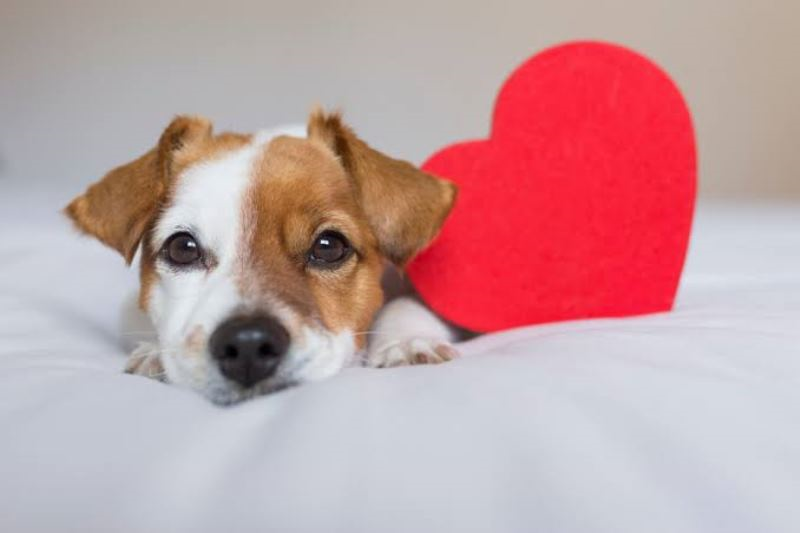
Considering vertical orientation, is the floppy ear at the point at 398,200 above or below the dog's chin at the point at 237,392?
above

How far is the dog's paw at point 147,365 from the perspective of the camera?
4.24 feet

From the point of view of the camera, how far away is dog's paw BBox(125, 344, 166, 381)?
1293 mm

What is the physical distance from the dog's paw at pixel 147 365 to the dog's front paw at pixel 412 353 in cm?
39

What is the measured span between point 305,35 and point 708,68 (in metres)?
2.51

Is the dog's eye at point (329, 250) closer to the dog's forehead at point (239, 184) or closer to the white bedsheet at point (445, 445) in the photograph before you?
the dog's forehead at point (239, 184)

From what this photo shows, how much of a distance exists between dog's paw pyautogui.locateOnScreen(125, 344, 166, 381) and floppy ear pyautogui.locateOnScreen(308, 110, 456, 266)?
50cm

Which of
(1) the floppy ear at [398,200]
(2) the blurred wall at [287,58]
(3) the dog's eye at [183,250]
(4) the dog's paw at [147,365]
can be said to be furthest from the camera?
(2) the blurred wall at [287,58]

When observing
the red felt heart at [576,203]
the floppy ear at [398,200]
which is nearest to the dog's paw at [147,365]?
the floppy ear at [398,200]

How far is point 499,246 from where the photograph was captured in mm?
1665

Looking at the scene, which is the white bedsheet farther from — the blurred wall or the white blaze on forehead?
the blurred wall

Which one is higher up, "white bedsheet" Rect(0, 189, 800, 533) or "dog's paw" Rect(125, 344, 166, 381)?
"white bedsheet" Rect(0, 189, 800, 533)

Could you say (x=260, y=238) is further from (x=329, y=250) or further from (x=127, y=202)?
(x=127, y=202)

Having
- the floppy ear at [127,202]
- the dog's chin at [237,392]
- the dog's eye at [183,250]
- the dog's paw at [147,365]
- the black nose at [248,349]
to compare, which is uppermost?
the floppy ear at [127,202]

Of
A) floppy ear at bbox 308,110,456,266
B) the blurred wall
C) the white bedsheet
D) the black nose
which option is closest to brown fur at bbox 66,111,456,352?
floppy ear at bbox 308,110,456,266
